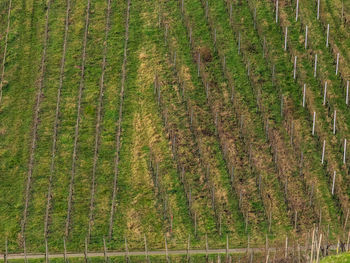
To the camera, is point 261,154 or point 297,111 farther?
point 297,111

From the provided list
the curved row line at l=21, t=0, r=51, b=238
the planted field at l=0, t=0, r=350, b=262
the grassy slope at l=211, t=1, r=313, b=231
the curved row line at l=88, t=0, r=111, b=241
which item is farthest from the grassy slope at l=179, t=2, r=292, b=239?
the curved row line at l=21, t=0, r=51, b=238

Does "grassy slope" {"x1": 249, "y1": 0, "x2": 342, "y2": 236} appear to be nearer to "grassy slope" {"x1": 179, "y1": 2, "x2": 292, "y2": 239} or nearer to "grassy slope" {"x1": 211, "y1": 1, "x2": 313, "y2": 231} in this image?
"grassy slope" {"x1": 211, "y1": 1, "x2": 313, "y2": 231}

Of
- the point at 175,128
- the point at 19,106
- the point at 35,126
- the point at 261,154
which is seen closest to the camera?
the point at 261,154

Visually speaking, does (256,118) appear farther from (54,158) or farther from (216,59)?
(54,158)

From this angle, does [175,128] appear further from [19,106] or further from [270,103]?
[19,106]

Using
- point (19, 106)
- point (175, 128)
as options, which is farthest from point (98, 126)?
point (19, 106)

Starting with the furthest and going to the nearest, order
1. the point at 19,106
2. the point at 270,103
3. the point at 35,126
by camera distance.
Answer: the point at 19,106 < the point at 270,103 < the point at 35,126

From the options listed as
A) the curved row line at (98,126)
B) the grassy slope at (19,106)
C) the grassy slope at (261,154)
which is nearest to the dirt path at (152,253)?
the curved row line at (98,126)

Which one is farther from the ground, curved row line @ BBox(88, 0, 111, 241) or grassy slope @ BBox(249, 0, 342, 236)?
grassy slope @ BBox(249, 0, 342, 236)

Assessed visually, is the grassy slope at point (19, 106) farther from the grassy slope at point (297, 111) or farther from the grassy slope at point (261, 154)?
the grassy slope at point (297, 111)
